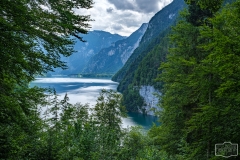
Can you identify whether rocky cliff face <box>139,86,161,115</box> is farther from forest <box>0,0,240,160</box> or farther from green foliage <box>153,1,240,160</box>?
forest <box>0,0,240,160</box>

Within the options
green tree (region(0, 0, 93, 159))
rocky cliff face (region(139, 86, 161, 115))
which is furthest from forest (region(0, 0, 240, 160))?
rocky cliff face (region(139, 86, 161, 115))

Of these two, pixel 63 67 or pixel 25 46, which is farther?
pixel 63 67

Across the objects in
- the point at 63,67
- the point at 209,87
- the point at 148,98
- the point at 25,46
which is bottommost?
the point at 148,98

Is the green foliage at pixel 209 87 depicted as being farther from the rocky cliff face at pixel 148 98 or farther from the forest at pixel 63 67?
the rocky cliff face at pixel 148 98

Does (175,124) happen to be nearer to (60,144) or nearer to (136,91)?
(60,144)

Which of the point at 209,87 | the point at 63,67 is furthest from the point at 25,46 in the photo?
the point at 209,87

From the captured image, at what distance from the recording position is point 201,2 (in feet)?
20.9

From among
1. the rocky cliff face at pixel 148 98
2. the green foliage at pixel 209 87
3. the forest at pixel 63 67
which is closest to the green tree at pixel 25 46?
the forest at pixel 63 67

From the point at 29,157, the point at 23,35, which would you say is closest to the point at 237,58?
the point at 23,35

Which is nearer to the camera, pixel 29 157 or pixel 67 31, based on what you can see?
pixel 67 31

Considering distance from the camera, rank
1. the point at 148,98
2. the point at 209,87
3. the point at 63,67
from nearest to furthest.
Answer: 1. the point at 63,67
2. the point at 209,87
3. the point at 148,98

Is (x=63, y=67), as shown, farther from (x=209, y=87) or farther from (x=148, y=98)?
(x=148, y=98)

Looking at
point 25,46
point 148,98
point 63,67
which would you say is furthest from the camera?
point 148,98

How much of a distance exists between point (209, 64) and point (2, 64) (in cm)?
843
